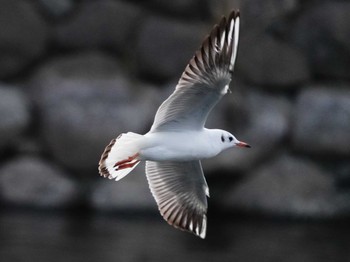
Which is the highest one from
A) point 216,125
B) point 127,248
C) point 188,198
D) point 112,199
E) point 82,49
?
point 82,49

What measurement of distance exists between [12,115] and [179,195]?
13.1ft

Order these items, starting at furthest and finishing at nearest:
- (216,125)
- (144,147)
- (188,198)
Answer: (216,125) → (188,198) → (144,147)

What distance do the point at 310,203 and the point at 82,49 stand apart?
7.42ft

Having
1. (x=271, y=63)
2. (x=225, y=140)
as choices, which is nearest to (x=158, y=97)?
(x=271, y=63)

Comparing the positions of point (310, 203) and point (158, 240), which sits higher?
point (310, 203)

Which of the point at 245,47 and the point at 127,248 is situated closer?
the point at 127,248

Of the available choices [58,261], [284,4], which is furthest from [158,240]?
[284,4]

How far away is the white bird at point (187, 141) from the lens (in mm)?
5016

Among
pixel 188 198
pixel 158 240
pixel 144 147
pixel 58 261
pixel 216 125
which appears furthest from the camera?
pixel 216 125

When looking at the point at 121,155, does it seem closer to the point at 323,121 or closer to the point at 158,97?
the point at 158,97

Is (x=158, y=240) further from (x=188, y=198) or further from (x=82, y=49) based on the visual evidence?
(x=188, y=198)

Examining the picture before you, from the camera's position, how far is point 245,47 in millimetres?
9625

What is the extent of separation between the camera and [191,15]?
9.74m

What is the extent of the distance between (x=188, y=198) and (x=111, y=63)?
4075 millimetres
